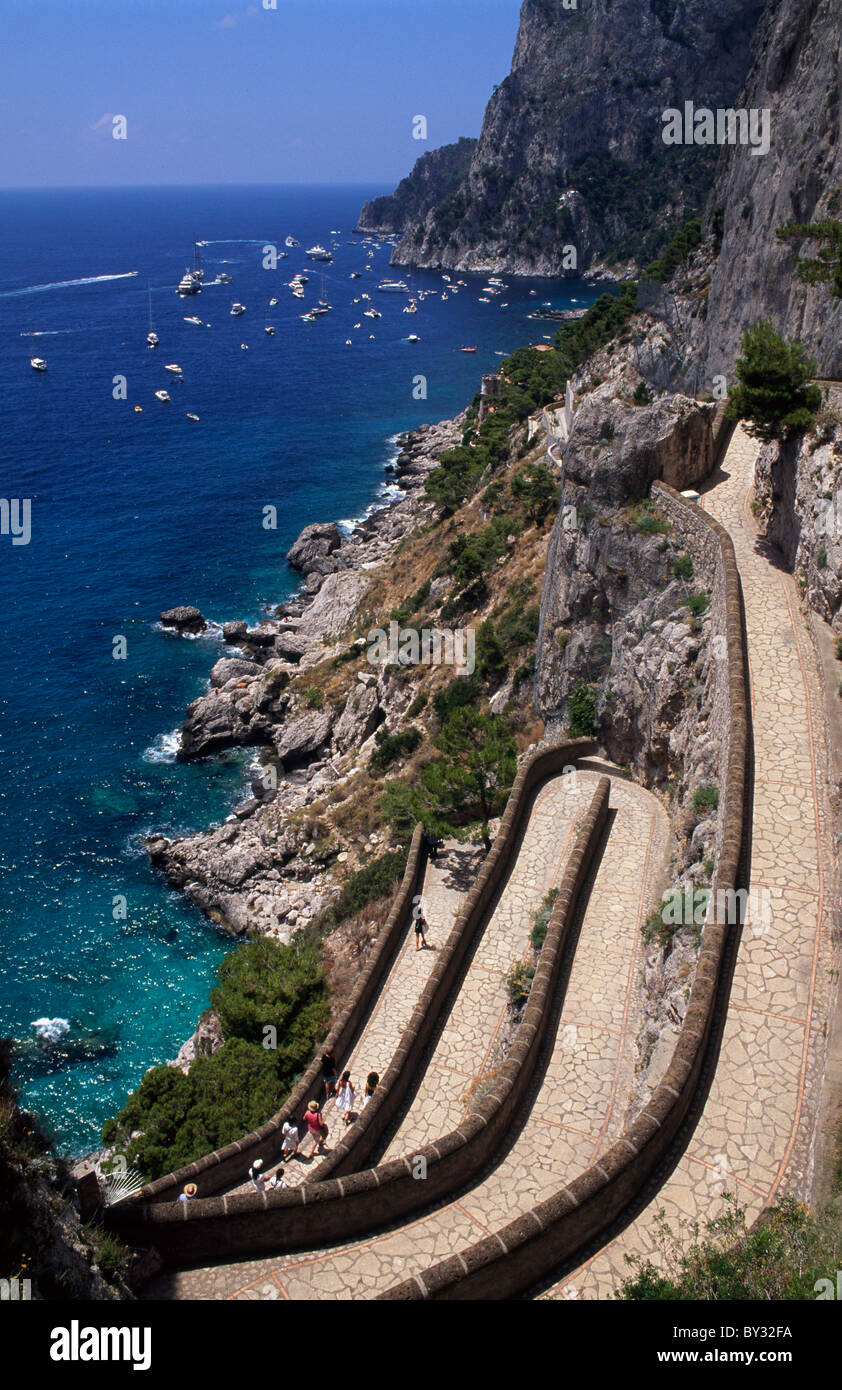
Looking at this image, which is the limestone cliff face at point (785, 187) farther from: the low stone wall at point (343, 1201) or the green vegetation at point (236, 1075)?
the low stone wall at point (343, 1201)

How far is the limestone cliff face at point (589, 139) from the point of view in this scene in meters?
152

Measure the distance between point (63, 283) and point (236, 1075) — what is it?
164 m

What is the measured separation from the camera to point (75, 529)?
6525 cm

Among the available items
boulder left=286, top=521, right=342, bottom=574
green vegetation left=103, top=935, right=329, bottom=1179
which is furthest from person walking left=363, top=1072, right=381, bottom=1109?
boulder left=286, top=521, right=342, bottom=574

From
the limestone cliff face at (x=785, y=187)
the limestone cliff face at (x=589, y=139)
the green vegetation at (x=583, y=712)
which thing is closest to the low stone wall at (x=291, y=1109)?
the green vegetation at (x=583, y=712)

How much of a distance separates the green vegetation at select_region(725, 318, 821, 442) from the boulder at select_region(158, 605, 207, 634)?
123 feet

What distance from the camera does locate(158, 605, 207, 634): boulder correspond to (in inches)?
2090

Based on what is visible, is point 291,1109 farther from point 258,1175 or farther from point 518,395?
point 518,395

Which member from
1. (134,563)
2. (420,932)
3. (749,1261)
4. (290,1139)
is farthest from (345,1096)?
(134,563)

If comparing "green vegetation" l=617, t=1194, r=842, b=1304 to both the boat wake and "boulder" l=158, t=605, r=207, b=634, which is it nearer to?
"boulder" l=158, t=605, r=207, b=634

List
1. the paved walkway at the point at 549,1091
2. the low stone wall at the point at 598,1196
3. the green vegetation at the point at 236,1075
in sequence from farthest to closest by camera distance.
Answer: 1. the green vegetation at the point at 236,1075
2. the paved walkway at the point at 549,1091
3. the low stone wall at the point at 598,1196

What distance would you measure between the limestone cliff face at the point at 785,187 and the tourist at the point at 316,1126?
1012 inches

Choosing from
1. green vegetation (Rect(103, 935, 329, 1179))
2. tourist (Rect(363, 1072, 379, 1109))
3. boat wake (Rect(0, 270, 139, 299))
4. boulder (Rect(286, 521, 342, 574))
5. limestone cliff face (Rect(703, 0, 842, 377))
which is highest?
boat wake (Rect(0, 270, 139, 299))

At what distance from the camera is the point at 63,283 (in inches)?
→ 5935
